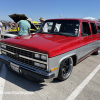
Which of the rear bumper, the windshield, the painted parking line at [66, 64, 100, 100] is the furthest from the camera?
the windshield

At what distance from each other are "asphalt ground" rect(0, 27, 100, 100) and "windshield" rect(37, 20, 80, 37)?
1481 millimetres

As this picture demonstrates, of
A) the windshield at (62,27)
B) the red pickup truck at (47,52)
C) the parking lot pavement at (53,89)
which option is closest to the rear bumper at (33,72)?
the red pickup truck at (47,52)

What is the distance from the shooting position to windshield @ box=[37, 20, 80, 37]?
368 centimetres

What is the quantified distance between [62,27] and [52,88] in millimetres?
2156

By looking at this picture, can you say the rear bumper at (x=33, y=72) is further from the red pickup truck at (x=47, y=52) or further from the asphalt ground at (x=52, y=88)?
the asphalt ground at (x=52, y=88)

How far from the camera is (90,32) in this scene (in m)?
4.30

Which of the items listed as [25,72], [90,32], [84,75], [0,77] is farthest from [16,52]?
[90,32]

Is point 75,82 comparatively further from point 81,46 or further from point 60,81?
point 81,46

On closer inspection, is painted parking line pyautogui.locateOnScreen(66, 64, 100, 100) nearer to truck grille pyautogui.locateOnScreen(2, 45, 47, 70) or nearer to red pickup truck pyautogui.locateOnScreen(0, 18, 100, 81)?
red pickup truck pyautogui.locateOnScreen(0, 18, 100, 81)

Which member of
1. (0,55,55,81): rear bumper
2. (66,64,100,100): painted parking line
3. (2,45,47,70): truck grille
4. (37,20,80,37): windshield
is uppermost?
(37,20,80,37): windshield

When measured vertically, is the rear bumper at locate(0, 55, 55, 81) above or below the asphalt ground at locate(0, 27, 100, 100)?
above

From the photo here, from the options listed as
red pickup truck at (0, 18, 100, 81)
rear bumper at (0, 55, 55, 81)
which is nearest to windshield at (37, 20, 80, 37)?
red pickup truck at (0, 18, 100, 81)

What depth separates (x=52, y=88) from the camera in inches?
112

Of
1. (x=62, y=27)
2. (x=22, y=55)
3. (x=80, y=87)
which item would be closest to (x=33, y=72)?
(x=22, y=55)
